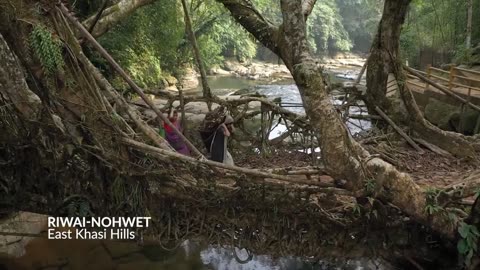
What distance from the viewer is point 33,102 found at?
10.9 ft

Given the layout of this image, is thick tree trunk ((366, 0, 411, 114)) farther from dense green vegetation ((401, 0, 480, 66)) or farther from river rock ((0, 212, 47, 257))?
dense green vegetation ((401, 0, 480, 66))

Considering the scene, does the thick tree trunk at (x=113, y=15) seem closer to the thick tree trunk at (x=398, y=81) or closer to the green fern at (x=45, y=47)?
the green fern at (x=45, y=47)

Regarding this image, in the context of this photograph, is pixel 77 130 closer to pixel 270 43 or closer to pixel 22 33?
pixel 22 33

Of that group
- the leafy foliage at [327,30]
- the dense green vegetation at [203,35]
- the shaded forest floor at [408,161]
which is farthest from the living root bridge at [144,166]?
the leafy foliage at [327,30]

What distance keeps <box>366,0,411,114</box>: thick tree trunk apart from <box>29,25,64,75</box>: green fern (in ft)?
15.9

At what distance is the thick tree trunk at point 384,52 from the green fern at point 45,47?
4856 millimetres

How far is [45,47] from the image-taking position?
10.3 feet

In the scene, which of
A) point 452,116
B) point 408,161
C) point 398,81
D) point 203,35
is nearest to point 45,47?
point 408,161

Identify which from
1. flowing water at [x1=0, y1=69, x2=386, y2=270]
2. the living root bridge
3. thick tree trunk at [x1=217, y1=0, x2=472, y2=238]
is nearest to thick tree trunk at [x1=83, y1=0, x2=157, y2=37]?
the living root bridge

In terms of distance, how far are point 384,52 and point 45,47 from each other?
502 cm

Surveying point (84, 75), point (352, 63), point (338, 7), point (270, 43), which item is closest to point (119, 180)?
point (84, 75)

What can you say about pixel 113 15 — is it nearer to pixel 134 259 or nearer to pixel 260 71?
pixel 134 259

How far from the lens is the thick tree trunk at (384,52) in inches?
244

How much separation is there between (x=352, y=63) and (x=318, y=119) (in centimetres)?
3632
